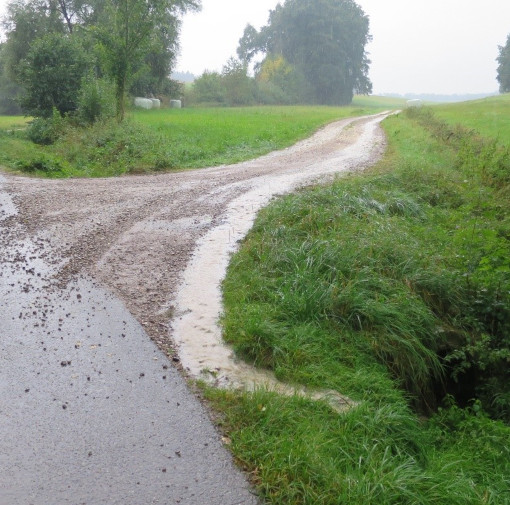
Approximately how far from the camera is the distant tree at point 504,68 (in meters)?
73.1

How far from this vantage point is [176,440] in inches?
161

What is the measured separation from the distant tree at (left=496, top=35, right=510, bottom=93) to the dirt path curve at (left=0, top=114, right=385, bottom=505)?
73.8 metres

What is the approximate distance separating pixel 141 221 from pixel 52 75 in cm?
2001

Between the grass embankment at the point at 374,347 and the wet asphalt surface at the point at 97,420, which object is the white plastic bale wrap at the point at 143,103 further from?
the wet asphalt surface at the point at 97,420

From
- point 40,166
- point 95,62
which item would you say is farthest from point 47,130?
point 40,166

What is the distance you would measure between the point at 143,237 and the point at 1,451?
5.50 m

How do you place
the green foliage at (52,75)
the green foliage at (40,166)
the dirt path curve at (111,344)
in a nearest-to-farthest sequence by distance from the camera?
1. the dirt path curve at (111,344)
2. the green foliage at (40,166)
3. the green foliage at (52,75)

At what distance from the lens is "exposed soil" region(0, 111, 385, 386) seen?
279 inches

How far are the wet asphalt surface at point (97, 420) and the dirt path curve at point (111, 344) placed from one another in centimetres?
1

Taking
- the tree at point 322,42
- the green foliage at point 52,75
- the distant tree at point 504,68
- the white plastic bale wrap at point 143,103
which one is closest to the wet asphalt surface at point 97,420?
the green foliage at point 52,75

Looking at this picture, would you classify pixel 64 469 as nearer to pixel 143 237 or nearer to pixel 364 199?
pixel 143 237

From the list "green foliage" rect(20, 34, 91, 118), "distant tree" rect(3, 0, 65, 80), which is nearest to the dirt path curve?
"green foliage" rect(20, 34, 91, 118)

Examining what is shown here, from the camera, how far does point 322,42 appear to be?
75875 mm

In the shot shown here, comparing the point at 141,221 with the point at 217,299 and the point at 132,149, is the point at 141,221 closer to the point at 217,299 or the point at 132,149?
the point at 217,299
